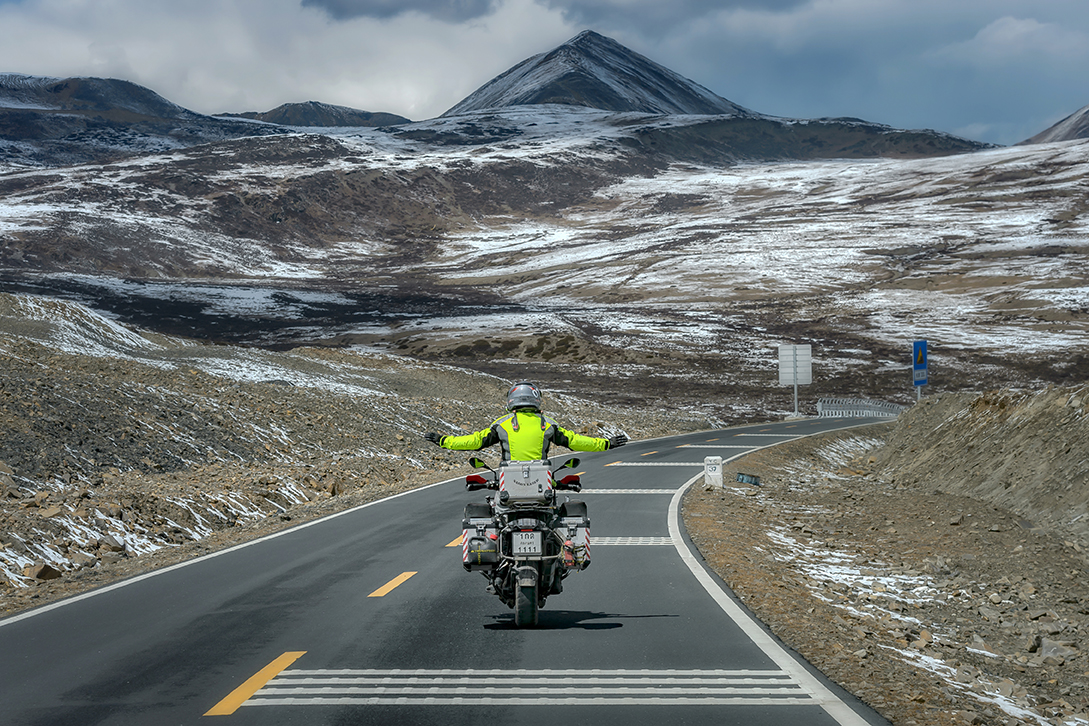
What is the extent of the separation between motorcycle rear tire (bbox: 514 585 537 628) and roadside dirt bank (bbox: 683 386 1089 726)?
2170mm

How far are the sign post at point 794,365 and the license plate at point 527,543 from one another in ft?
170

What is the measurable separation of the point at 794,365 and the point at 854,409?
14.5 ft

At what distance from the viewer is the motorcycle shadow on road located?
27.1 ft

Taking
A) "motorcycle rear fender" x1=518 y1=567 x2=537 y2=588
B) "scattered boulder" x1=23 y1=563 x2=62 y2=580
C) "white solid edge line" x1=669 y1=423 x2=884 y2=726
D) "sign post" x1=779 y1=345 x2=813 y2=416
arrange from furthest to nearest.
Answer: "sign post" x1=779 y1=345 x2=813 y2=416
"scattered boulder" x1=23 y1=563 x2=62 y2=580
"motorcycle rear fender" x1=518 y1=567 x2=537 y2=588
"white solid edge line" x1=669 y1=423 x2=884 y2=726

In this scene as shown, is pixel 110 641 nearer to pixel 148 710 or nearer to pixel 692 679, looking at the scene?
pixel 148 710

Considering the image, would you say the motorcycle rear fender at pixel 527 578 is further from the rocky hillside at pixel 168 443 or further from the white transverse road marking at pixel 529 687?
the rocky hillside at pixel 168 443

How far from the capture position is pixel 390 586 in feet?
33.8

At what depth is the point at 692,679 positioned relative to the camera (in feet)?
21.7

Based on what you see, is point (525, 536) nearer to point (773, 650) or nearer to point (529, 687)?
point (529, 687)

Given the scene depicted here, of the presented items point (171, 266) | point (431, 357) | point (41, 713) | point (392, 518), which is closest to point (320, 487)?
point (392, 518)

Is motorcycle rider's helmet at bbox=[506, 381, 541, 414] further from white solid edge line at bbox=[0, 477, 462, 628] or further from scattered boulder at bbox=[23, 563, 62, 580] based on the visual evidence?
scattered boulder at bbox=[23, 563, 62, 580]

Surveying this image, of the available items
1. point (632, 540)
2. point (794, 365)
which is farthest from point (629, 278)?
point (632, 540)

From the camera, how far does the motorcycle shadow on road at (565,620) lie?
8.27 metres

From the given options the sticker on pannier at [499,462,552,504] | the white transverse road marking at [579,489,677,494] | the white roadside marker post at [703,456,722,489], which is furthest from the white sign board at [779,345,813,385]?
the sticker on pannier at [499,462,552,504]
